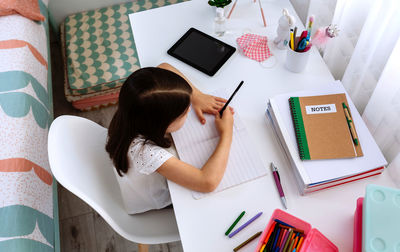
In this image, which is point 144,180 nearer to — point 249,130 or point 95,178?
point 95,178

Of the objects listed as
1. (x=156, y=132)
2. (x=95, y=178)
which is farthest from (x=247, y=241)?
(x=95, y=178)

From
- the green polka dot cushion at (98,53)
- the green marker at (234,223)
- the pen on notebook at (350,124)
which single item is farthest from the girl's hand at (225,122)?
the green polka dot cushion at (98,53)

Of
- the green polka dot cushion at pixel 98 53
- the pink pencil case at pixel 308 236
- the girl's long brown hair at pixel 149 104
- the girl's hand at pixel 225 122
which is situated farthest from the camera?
the green polka dot cushion at pixel 98 53

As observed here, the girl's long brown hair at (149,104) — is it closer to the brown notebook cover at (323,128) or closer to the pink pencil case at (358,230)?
the brown notebook cover at (323,128)

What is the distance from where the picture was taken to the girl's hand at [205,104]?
1.09 m

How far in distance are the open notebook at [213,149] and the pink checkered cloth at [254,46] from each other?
0.87 ft

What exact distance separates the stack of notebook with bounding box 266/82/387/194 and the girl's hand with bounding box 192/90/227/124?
0.53ft

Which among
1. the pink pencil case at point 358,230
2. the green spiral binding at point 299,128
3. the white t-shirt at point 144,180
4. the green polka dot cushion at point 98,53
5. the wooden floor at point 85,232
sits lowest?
the wooden floor at point 85,232

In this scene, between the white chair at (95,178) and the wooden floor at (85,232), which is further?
the wooden floor at (85,232)

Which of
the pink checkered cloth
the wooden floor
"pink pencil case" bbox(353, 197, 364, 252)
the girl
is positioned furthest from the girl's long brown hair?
the wooden floor

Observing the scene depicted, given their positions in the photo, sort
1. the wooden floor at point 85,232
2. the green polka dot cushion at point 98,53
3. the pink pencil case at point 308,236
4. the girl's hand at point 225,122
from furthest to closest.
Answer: the green polka dot cushion at point 98,53, the wooden floor at point 85,232, the girl's hand at point 225,122, the pink pencil case at point 308,236

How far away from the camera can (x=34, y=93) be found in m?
1.61

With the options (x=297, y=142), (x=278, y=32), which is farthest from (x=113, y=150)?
(x=278, y=32)

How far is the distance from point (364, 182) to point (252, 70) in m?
0.51
